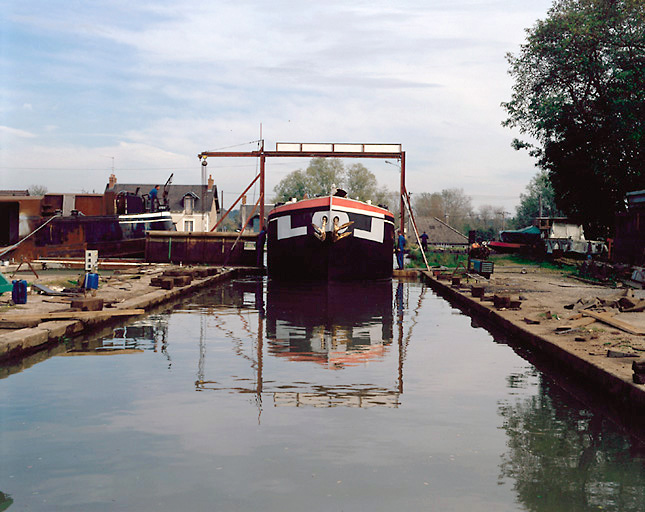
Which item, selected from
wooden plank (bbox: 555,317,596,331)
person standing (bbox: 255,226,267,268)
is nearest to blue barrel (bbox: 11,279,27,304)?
wooden plank (bbox: 555,317,596,331)

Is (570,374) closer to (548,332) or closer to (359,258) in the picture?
(548,332)

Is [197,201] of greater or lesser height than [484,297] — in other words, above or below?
above

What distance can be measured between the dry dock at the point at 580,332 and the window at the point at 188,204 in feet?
234

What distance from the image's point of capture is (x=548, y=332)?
12430 millimetres

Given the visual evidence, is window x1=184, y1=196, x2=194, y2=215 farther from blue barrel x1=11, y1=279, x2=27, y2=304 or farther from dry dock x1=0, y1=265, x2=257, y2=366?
blue barrel x1=11, y1=279, x2=27, y2=304

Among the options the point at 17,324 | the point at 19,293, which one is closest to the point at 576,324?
the point at 17,324

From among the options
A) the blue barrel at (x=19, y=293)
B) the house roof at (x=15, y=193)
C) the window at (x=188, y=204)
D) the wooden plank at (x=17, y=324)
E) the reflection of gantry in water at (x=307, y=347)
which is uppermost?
the window at (x=188, y=204)

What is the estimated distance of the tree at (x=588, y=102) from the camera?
36.5 m

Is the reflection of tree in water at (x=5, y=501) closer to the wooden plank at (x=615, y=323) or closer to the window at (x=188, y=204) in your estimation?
the wooden plank at (x=615, y=323)

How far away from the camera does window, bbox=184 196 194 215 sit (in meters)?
91.5

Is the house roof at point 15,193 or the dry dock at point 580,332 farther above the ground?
the house roof at point 15,193

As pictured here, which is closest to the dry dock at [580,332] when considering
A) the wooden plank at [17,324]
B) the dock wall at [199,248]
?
the wooden plank at [17,324]

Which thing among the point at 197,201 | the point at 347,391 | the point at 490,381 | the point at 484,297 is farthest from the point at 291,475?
the point at 197,201

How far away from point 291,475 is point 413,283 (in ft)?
87.9
